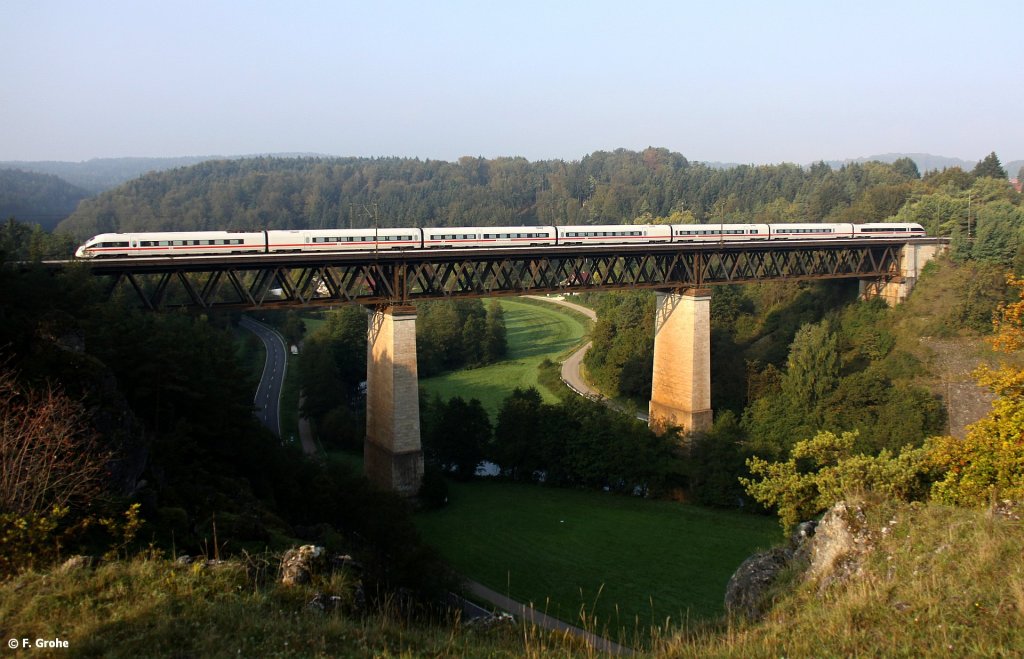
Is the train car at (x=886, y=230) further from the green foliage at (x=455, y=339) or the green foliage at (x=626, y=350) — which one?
the green foliage at (x=455, y=339)

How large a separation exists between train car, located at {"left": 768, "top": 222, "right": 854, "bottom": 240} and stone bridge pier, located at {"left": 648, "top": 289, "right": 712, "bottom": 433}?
9688 mm

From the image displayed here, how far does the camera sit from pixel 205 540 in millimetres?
14547

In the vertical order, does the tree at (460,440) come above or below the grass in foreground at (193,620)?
below

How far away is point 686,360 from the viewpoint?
156ft

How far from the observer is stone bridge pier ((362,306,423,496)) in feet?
120

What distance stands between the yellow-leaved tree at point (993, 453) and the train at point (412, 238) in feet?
86.8

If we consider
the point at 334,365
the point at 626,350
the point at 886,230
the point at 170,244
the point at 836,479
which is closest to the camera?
the point at 836,479

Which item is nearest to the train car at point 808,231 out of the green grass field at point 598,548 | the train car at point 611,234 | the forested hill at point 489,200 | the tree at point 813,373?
the train car at point 611,234

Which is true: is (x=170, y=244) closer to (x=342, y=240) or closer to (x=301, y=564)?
(x=342, y=240)

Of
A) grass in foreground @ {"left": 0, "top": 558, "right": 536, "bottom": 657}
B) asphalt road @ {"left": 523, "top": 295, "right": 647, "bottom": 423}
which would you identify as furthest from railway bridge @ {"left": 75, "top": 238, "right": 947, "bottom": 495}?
grass in foreground @ {"left": 0, "top": 558, "right": 536, "bottom": 657}

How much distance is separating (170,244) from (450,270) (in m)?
14.5

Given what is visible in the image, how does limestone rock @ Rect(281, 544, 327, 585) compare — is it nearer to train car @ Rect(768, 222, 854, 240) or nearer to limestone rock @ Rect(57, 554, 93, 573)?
limestone rock @ Rect(57, 554, 93, 573)

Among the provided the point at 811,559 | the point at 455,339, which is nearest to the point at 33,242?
the point at 455,339

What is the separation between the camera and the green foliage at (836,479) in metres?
18.2
